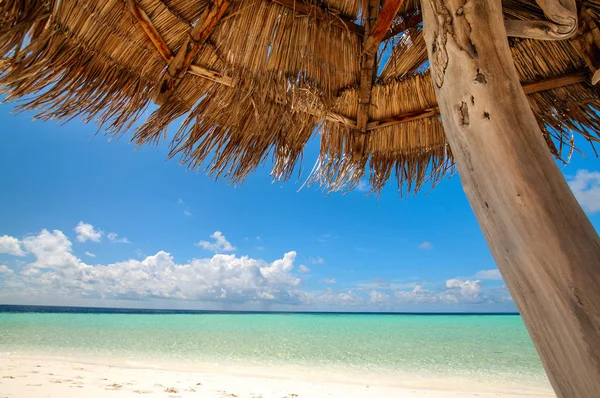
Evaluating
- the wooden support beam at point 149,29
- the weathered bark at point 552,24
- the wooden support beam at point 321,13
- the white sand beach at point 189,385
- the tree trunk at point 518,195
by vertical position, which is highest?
the wooden support beam at point 321,13

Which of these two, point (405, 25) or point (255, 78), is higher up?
point (405, 25)

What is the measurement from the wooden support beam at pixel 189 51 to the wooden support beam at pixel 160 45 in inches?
0.9

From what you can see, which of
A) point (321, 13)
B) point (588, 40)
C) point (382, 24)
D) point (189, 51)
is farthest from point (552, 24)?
point (189, 51)

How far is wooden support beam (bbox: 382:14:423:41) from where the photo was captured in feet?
6.56

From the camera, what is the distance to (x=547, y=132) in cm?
213

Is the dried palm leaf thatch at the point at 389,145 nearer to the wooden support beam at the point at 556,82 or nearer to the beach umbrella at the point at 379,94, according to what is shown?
the beach umbrella at the point at 379,94

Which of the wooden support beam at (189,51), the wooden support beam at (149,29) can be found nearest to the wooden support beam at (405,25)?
the wooden support beam at (189,51)

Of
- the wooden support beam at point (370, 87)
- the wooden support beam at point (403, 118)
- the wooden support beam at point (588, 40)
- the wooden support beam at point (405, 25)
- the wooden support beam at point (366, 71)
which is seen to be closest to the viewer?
the wooden support beam at point (588, 40)

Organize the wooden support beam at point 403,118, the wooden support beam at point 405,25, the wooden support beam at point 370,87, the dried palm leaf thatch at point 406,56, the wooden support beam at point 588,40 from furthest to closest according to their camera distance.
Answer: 1. the wooden support beam at point 403,118
2. the dried palm leaf thatch at point 406,56
3. the wooden support beam at point 405,25
4. the wooden support beam at point 370,87
5. the wooden support beam at point 588,40

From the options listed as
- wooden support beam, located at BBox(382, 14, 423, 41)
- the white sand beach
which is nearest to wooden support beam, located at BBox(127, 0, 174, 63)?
wooden support beam, located at BBox(382, 14, 423, 41)

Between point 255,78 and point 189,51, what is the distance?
0.38 meters

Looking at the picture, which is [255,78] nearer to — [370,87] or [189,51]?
[189,51]

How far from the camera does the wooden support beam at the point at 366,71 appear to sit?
1844 mm

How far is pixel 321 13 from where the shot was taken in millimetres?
1846
